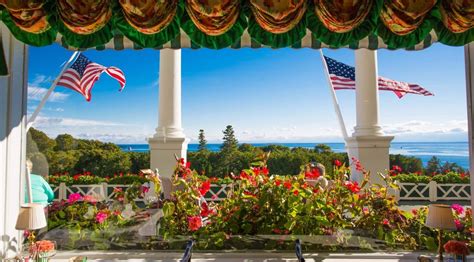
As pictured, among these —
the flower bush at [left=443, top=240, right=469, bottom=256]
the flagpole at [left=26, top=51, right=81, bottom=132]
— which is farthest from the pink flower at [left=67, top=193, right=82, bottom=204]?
the flower bush at [left=443, top=240, right=469, bottom=256]

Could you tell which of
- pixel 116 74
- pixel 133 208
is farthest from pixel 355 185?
pixel 116 74

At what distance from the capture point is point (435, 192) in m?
2.59

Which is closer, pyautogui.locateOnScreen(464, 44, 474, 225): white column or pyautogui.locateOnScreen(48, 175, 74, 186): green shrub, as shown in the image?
pyautogui.locateOnScreen(464, 44, 474, 225): white column

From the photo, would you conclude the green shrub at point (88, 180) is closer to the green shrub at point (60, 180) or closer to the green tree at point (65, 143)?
the green shrub at point (60, 180)

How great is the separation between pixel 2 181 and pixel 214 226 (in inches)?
47.4

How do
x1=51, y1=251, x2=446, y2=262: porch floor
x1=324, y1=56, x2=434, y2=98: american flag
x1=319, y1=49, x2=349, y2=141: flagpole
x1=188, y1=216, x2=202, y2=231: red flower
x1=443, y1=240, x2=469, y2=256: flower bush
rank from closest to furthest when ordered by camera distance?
1. x1=443, y1=240, x2=469, y2=256: flower bush
2. x1=51, y1=251, x2=446, y2=262: porch floor
3. x1=188, y1=216, x2=202, y2=231: red flower
4. x1=324, y1=56, x2=434, y2=98: american flag
5. x1=319, y1=49, x2=349, y2=141: flagpole

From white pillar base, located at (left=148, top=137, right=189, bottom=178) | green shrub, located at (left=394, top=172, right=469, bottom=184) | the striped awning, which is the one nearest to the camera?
the striped awning

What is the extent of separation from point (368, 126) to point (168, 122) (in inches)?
91.8

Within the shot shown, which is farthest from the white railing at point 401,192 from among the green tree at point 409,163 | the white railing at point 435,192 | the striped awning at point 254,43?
the striped awning at point 254,43

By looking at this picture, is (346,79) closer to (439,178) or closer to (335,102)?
(335,102)

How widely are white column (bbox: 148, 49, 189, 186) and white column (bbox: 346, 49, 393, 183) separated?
2.01 m

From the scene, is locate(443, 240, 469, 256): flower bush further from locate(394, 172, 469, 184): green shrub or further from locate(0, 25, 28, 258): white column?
locate(0, 25, 28, 258): white column

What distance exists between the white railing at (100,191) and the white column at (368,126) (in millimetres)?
1702

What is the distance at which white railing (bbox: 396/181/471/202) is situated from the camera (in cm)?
194
